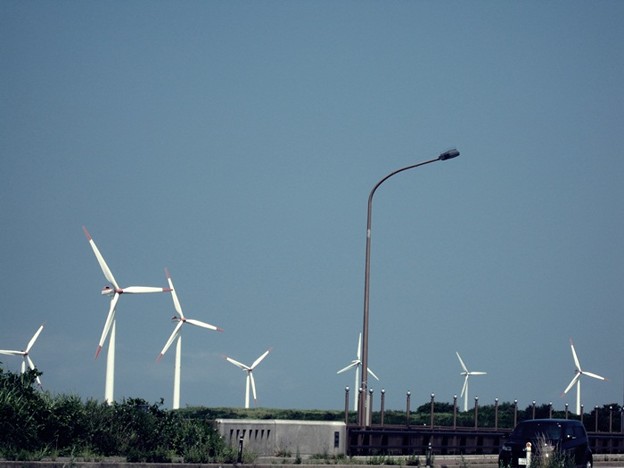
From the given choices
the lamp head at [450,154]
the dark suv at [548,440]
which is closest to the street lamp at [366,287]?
the lamp head at [450,154]

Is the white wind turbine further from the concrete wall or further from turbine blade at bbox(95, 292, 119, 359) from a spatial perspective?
the concrete wall

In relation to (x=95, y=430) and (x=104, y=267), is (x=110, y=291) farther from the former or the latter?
(x=95, y=430)

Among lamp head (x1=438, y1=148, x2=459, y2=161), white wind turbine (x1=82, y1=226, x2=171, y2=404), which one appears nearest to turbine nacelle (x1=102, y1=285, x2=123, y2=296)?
white wind turbine (x1=82, y1=226, x2=171, y2=404)

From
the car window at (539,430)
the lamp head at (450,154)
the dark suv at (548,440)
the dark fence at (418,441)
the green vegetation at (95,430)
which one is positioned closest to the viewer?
the green vegetation at (95,430)

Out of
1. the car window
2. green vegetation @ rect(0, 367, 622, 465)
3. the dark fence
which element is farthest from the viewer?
the dark fence

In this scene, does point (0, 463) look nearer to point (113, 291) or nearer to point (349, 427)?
point (349, 427)

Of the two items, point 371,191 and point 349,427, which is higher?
point 371,191

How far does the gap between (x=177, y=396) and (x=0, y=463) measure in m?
42.9

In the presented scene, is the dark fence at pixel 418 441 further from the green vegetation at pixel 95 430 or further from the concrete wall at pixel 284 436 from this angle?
the green vegetation at pixel 95 430

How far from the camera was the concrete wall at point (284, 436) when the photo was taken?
2947 centimetres

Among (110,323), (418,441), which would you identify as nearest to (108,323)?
(110,323)

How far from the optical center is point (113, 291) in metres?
51.6

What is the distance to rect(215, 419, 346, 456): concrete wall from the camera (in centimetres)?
2947

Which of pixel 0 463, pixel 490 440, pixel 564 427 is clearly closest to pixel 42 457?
pixel 0 463
